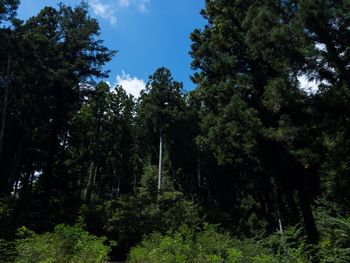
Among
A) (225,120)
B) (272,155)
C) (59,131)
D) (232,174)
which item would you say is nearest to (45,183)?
(59,131)

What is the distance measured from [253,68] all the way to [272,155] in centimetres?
445

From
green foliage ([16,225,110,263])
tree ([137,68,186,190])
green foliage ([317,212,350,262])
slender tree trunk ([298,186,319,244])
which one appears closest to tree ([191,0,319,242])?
slender tree trunk ([298,186,319,244])

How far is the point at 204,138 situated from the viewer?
21.8m

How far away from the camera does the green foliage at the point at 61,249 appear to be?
299 inches

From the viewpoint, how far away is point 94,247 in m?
9.38

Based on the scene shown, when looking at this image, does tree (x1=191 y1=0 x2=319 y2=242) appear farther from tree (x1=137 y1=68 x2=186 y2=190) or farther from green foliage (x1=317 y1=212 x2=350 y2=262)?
tree (x1=137 y1=68 x2=186 y2=190)

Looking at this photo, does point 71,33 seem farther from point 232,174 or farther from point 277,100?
point 232,174

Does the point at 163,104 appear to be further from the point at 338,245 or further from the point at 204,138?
the point at 338,245

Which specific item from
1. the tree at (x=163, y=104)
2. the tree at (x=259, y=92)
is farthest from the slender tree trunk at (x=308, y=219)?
the tree at (x=163, y=104)

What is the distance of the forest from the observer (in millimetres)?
11430

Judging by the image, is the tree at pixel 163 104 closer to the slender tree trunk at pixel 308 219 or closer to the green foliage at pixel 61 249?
the slender tree trunk at pixel 308 219

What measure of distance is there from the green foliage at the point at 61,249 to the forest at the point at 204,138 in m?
0.04

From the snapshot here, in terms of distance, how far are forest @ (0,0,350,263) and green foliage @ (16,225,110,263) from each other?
0.04 m

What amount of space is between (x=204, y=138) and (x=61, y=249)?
13.6m
